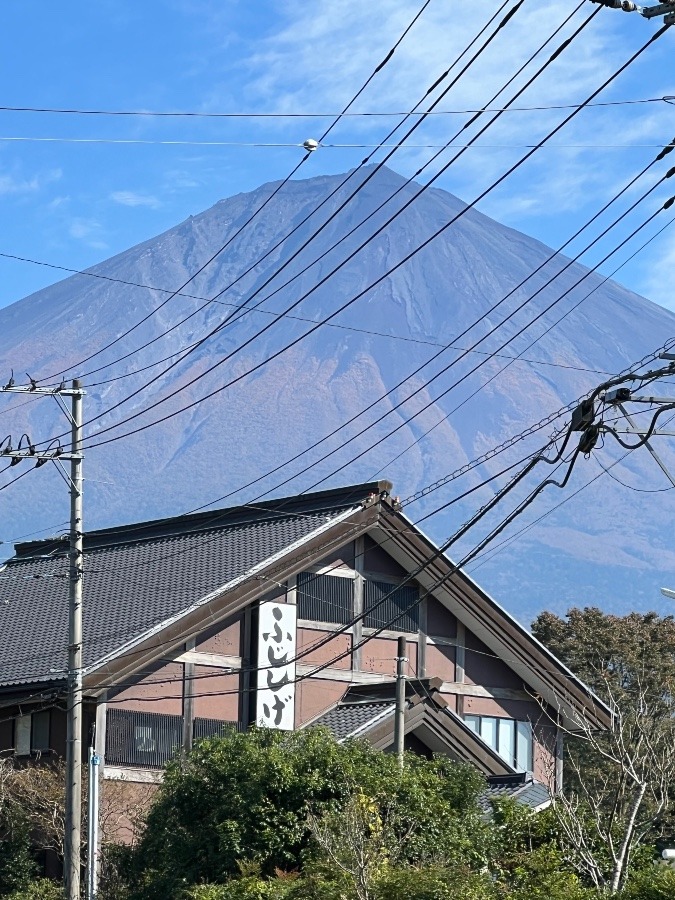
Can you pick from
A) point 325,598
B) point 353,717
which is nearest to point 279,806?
point 353,717

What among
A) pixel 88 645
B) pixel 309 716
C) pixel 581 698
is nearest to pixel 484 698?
pixel 581 698

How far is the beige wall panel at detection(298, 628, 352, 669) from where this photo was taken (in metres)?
31.1

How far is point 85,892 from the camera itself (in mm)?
24250

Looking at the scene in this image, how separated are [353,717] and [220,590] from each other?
3766 mm

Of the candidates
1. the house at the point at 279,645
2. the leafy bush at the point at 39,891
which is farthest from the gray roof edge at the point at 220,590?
the leafy bush at the point at 39,891

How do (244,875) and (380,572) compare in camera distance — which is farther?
(380,572)

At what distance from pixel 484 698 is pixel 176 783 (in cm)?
1357

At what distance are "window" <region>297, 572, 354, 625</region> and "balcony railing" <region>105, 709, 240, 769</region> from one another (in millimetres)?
3824

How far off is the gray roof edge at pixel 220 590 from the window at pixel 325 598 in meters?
1.10

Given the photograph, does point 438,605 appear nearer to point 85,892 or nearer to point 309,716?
point 309,716

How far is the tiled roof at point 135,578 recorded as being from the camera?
29.2 meters

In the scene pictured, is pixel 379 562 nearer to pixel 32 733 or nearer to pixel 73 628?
pixel 32 733

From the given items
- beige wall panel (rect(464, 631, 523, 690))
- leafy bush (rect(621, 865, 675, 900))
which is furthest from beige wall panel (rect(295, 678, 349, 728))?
leafy bush (rect(621, 865, 675, 900))

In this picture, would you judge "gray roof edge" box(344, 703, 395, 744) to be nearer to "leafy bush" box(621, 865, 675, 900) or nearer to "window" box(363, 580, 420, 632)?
"window" box(363, 580, 420, 632)
